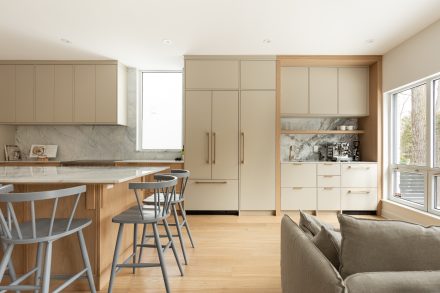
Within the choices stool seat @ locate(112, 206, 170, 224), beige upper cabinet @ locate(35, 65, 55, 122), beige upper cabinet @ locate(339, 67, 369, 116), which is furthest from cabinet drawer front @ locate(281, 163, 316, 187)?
beige upper cabinet @ locate(35, 65, 55, 122)

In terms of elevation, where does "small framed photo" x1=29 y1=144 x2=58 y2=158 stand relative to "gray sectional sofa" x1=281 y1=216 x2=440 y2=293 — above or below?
above

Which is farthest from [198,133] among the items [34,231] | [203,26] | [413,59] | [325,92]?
[413,59]

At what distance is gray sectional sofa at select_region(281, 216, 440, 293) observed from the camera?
84cm

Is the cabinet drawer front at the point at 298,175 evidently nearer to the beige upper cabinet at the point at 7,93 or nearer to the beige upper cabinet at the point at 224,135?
the beige upper cabinet at the point at 224,135

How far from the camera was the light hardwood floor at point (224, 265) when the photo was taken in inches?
83.9

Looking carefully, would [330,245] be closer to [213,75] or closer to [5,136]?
[213,75]

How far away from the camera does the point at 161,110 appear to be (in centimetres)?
514

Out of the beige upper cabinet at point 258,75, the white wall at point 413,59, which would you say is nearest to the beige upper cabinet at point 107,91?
the beige upper cabinet at point 258,75

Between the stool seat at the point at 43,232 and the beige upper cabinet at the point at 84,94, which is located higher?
the beige upper cabinet at the point at 84,94

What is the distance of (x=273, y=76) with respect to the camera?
4.31 m

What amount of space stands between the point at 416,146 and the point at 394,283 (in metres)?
3.63

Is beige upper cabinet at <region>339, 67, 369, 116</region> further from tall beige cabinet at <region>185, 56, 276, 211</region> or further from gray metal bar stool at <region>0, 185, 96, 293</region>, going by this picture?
gray metal bar stool at <region>0, 185, 96, 293</region>

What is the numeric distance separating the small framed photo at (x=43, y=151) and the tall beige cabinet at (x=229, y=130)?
8.28 ft

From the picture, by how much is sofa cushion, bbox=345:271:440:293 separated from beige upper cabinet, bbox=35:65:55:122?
5.03 meters
